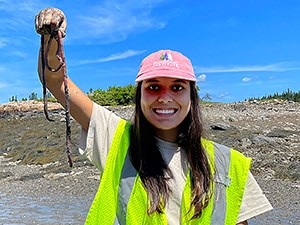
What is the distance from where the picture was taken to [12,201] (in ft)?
29.7

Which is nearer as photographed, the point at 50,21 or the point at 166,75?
the point at 50,21

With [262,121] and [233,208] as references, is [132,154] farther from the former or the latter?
[262,121]

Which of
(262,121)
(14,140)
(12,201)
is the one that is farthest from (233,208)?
(14,140)

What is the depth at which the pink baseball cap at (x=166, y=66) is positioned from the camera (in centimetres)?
231

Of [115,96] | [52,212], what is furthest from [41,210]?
[115,96]

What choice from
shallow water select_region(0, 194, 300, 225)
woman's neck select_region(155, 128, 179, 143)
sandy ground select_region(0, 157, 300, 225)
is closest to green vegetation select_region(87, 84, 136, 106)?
sandy ground select_region(0, 157, 300, 225)

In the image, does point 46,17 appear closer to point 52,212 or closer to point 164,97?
point 164,97

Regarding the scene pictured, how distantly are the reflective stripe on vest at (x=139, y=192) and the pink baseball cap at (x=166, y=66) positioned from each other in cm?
28

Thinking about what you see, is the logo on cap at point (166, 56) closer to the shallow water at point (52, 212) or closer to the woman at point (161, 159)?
the woman at point (161, 159)

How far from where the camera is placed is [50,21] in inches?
84.0

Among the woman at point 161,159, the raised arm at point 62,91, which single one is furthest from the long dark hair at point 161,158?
the raised arm at point 62,91

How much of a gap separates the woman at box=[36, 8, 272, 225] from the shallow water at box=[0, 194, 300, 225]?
14.5ft

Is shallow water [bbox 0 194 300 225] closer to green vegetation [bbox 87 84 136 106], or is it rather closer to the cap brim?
the cap brim

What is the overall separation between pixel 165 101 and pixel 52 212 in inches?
234
